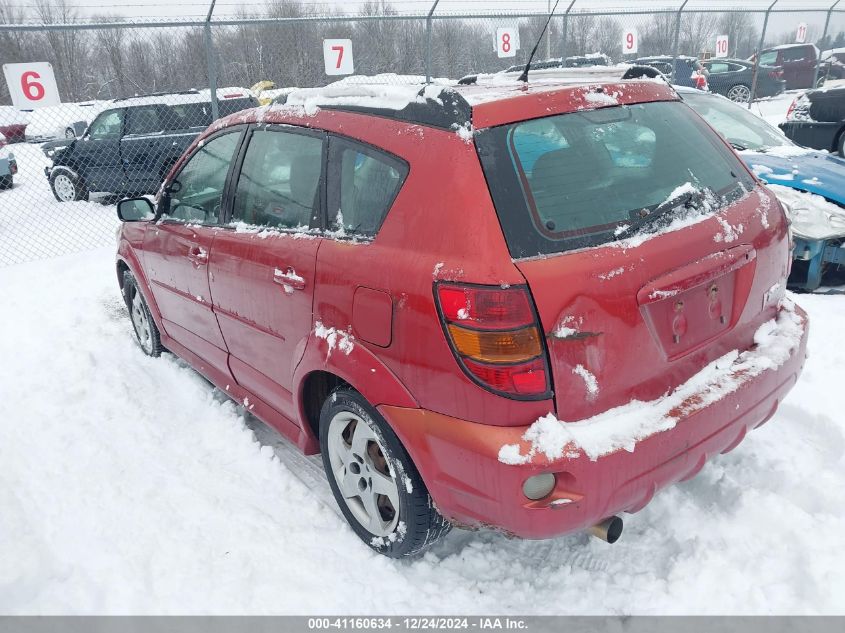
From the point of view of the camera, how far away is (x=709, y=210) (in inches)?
94.8

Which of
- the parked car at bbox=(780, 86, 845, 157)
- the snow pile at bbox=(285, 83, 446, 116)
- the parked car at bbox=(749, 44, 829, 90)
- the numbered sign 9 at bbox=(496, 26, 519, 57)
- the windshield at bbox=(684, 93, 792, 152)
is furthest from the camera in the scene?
the parked car at bbox=(749, 44, 829, 90)

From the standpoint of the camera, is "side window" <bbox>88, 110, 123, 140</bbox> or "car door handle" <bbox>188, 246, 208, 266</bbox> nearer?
"car door handle" <bbox>188, 246, 208, 266</bbox>

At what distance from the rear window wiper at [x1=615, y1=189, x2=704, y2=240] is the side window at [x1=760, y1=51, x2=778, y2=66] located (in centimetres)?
2413

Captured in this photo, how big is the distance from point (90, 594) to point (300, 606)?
2.75 feet

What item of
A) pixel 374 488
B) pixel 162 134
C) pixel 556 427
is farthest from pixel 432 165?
pixel 162 134

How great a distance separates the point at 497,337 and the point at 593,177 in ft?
2.38

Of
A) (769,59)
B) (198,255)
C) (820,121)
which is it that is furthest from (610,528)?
(769,59)

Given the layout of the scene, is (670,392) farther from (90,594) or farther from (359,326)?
(90,594)

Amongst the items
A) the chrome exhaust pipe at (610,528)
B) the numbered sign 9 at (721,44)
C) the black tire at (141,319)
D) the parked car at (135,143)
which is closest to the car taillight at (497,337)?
the chrome exhaust pipe at (610,528)

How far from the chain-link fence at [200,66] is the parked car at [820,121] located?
3549 millimetres

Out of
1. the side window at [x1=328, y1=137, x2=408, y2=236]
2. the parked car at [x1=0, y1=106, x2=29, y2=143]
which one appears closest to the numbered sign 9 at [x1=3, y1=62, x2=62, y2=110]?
the side window at [x1=328, y1=137, x2=408, y2=236]

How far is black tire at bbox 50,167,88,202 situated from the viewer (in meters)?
11.1

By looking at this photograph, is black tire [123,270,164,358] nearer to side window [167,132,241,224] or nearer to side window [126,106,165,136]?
side window [167,132,241,224]

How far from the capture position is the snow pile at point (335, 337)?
7.91ft
